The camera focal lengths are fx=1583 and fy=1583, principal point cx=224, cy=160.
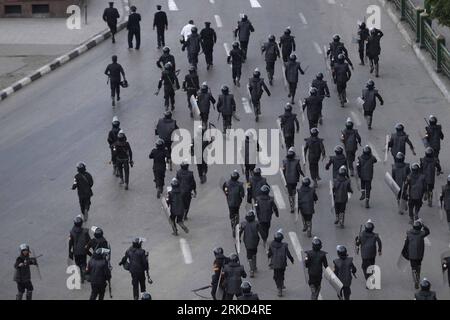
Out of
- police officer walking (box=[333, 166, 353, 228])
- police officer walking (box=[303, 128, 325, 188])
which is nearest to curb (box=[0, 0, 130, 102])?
police officer walking (box=[303, 128, 325, 188])

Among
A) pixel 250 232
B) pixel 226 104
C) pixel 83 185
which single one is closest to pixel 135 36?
pixel 226 104

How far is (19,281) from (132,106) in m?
14.5

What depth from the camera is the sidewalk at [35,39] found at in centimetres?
5050

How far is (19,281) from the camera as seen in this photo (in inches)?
1266

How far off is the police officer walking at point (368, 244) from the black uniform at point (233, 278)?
123 inches

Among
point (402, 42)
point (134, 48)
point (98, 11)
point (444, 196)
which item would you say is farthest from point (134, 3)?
point (444, 196)

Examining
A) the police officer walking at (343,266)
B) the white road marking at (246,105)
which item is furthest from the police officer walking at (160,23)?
the police officer walking at (343,266)

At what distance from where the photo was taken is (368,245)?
33031mm

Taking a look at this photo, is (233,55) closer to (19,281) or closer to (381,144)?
(381,144)

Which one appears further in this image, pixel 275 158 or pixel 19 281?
pixel 275 158

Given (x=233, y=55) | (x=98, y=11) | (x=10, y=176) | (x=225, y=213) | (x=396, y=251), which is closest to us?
(x=396, y=251)

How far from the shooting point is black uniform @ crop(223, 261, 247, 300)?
102 ft

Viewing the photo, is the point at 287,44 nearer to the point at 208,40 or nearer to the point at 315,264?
the point at 208,40

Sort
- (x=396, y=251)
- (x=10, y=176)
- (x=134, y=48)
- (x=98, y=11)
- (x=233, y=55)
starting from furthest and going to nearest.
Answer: (x=98, y=11) → (x=134, y=48) → (x=233, y=55) → (x=10, y=176) → (x=396, y=251)
